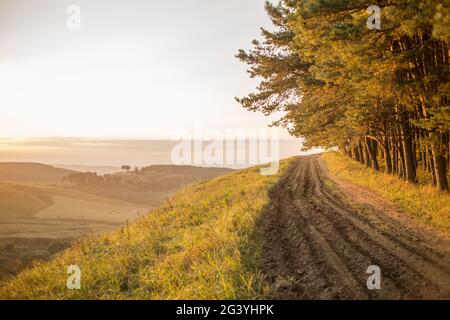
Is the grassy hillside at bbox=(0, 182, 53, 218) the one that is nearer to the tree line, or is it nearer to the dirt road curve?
the tree line

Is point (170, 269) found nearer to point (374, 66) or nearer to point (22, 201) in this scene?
point (374, 66)

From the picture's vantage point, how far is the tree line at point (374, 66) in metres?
9.34

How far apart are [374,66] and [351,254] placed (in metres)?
7.05

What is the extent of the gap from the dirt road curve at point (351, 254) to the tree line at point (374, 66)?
154 inches

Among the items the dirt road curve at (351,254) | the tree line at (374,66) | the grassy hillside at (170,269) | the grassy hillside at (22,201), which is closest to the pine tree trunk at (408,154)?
the tree line at (374,66)

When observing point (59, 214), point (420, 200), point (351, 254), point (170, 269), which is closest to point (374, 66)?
point (420, 200)

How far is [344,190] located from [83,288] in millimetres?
12759

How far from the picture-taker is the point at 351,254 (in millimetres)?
6672

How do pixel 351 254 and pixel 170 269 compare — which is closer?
pixel 351 254

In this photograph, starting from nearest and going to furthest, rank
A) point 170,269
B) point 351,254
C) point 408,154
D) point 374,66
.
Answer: point 351,254 → point 170,269 → point 374,66 → point 408,154

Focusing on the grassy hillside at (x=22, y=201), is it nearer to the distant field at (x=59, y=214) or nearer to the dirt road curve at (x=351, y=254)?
the distant field at (x=59, y=214)

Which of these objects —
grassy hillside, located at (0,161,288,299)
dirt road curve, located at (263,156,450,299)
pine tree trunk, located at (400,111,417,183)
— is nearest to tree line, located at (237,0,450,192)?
pine tree trunk, located at (400,111,417,183)

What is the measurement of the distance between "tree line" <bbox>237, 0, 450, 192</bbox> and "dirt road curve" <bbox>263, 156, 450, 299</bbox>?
3.92 meters

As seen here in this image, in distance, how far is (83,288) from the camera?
703cm
